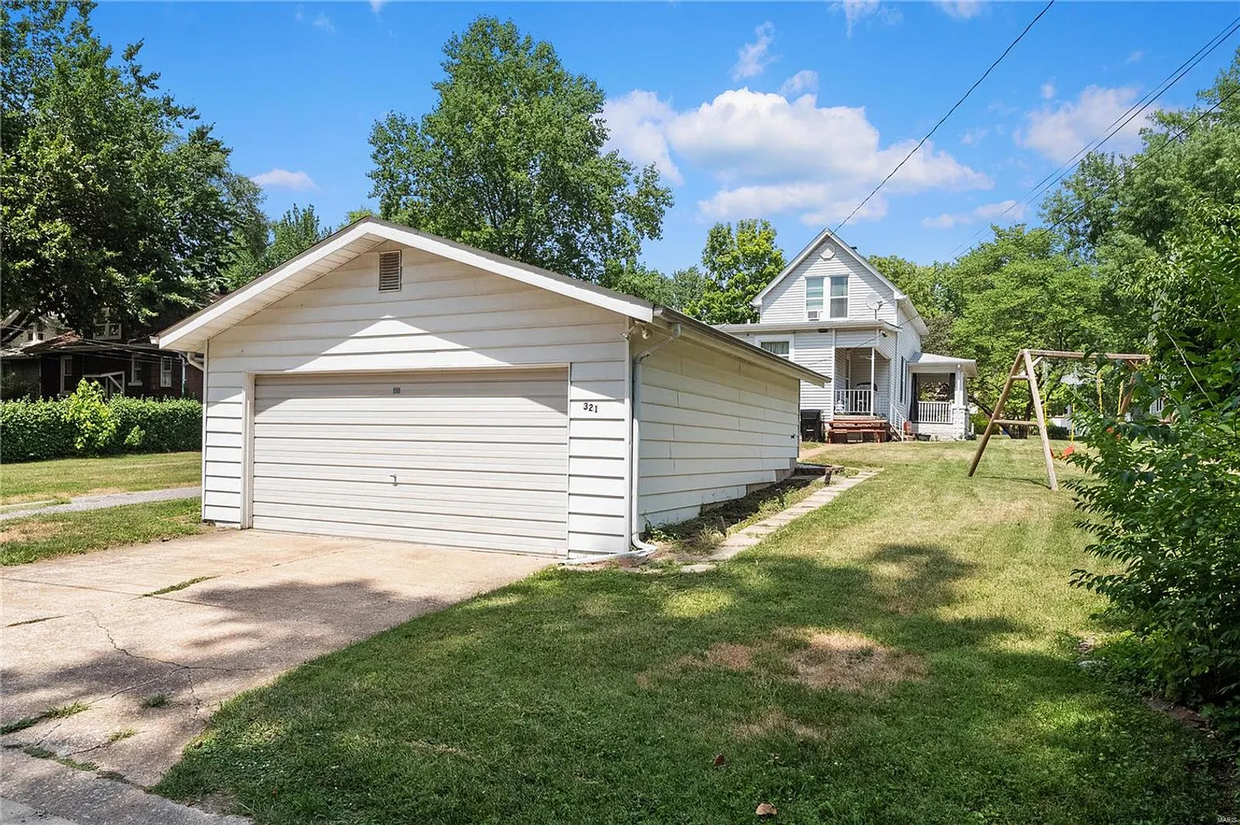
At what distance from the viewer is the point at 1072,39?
9.42m

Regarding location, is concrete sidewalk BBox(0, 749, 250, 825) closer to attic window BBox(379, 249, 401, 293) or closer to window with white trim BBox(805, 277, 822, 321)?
attic window BBox(379, 249, 401, 293)

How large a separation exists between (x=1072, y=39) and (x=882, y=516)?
685 centimetres

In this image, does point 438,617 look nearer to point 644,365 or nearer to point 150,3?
point 644,365

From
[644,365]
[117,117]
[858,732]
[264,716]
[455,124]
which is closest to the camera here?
[858,732]

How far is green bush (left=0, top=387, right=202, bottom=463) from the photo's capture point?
54.0 feet

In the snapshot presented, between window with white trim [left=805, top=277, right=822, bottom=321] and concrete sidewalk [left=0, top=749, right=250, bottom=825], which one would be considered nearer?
concrete sidewalk [left=0, top=749, right=250, bottom=825]

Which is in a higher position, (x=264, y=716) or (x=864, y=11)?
(x=864, y=11)

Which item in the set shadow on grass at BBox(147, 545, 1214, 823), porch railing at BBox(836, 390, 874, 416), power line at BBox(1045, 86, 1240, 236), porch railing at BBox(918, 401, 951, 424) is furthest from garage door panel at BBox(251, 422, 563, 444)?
power line at BBox(1045, 86, 1240, 236)

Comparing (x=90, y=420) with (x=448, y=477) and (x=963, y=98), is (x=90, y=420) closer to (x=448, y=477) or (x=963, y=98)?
(x=448, y=477)

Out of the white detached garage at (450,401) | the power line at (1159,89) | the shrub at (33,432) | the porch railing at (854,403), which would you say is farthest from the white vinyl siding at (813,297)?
the shrub at (33,432)

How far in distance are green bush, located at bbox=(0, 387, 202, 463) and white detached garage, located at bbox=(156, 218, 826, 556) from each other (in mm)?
11554

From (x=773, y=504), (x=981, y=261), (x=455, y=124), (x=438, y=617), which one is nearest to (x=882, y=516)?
(x=773, y=504)

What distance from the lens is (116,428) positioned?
18.4 m

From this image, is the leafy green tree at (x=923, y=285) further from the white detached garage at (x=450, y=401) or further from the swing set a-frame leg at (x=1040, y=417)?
the white detached garage at (x=450, y=401)
